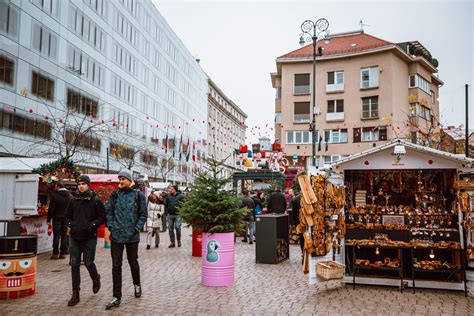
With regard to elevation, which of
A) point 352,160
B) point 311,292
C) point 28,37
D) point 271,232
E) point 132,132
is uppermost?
point 28,37

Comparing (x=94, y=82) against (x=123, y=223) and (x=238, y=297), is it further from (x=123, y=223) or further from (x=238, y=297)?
(x=238, y=297)

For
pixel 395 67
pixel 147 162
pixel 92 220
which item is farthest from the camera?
pixel 147 162

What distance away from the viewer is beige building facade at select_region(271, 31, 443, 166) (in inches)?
1570

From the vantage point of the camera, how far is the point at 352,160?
9.64 meters

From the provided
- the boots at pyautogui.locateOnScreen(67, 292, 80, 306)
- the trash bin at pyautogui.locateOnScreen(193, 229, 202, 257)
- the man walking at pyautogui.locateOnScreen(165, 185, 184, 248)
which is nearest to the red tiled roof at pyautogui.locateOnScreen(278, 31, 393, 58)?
the man walking at pyautogui.locateOnScreen(165, 185, 184, 248)

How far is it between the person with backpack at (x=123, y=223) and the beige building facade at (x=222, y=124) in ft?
216

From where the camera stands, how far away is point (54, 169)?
12602 millimetres

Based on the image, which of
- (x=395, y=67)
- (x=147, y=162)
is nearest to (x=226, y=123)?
(x=147, y=162)

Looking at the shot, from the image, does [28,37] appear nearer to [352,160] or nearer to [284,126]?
[284,126]

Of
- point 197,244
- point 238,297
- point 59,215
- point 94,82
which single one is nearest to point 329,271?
point 238,297

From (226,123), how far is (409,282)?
274ft

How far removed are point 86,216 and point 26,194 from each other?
545 centimetres

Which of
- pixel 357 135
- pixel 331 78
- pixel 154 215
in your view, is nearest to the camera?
pixel 154 215

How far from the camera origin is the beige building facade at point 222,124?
80.1 m
